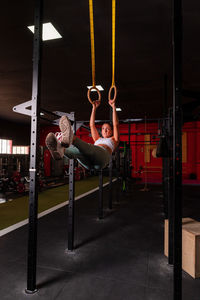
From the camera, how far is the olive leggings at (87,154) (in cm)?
164

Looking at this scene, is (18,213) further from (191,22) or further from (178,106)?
(191,22)

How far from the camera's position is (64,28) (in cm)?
261

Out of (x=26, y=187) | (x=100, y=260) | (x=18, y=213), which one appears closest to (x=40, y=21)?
(x=100, y=260)

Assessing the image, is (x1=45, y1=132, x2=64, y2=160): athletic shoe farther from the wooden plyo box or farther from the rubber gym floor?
the wooden plyo box

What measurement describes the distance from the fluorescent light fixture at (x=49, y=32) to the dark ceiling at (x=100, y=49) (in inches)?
2.7

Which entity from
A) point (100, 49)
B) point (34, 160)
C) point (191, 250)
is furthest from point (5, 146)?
point (191, 250)

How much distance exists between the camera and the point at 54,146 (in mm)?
1555

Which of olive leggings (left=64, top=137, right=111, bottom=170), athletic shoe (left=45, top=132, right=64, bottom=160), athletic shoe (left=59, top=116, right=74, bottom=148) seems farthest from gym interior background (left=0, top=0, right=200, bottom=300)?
athletic shoe (left=59, top=116, right=74, bottom=148)

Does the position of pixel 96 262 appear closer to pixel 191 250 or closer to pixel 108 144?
pixel 191 250

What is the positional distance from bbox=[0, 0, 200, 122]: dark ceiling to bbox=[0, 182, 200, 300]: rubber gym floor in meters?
2.72

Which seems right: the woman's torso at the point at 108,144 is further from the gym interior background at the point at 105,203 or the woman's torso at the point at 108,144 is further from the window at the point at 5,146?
the window at the point at 5,146

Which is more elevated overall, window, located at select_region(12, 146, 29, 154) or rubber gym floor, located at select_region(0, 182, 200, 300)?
window, located at select_region(12, 146, 29, 154)

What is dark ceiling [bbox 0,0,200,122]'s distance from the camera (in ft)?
7.51

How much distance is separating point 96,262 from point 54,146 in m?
1.30
